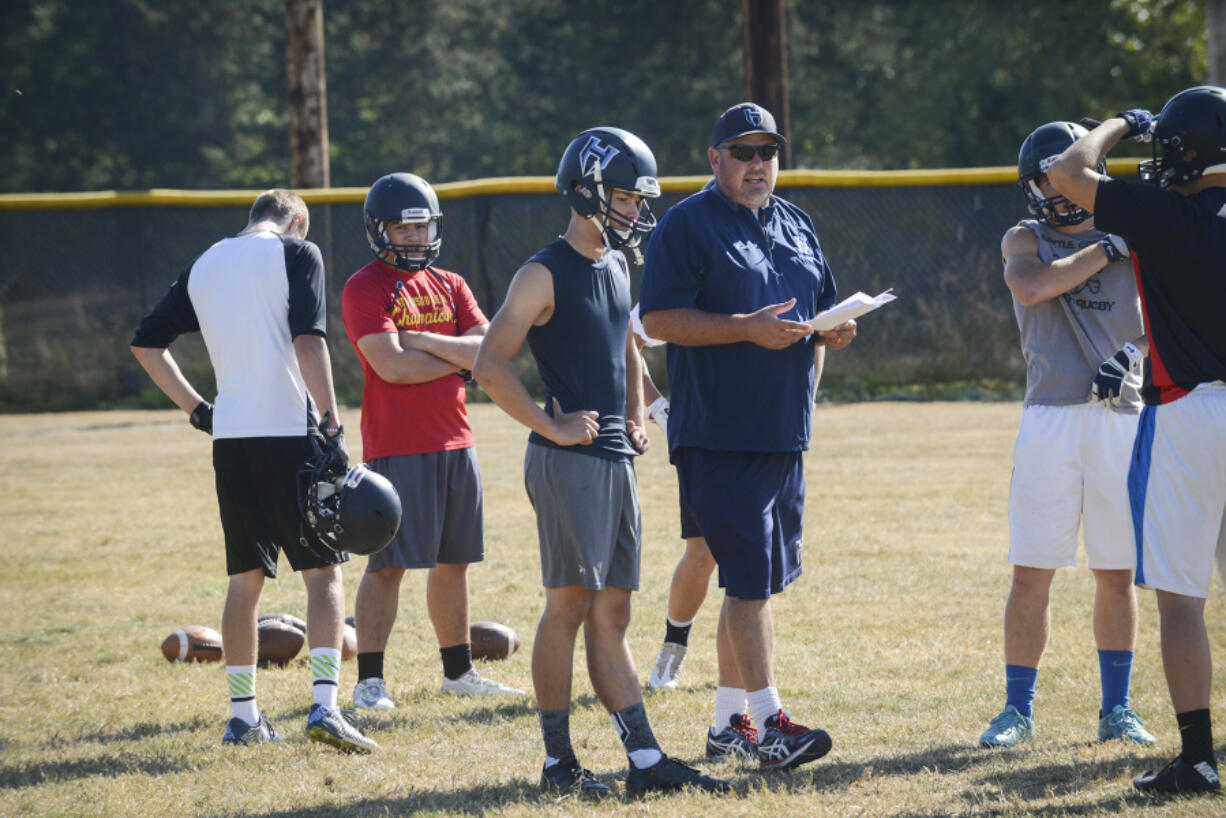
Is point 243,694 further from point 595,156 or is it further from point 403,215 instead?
point 595,156

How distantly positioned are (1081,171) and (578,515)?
2005 mm

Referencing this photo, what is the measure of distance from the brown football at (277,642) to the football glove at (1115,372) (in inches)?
159

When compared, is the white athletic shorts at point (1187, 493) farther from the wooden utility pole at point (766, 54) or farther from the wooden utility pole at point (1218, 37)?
the wooden utility pole at point (766, 54)

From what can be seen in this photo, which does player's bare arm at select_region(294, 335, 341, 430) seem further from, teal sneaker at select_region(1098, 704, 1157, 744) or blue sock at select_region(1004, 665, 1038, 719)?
teal sneaker at select_region(1098, 704, 1157, 744)

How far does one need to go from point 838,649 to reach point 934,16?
3948 cm

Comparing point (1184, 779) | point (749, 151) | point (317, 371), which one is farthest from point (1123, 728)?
point (317, 371)

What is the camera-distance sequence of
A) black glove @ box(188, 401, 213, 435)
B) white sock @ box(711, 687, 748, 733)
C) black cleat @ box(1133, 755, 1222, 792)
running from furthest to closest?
black glove @ box(188, 401, 213, 435), white sock @ box(711, 687, 748, 733), black cleat @ box(1133, 755, 1222, 792)

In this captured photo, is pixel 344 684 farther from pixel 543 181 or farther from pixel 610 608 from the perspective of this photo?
pixel 543 181

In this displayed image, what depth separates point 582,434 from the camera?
4.63 meters

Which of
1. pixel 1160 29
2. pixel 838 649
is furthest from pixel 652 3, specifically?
pixel 838 649

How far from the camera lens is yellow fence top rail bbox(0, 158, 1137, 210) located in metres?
18.0

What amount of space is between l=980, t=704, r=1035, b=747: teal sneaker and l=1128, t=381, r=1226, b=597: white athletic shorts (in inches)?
36.6

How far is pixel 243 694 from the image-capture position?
18.4 ft

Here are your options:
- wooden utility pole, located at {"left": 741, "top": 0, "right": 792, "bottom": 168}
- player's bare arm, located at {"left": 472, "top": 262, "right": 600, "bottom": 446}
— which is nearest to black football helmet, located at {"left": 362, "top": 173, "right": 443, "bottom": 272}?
player's bare arm, located at {"left": 472, "top": 262, "right": 600, "bottom": 446}
